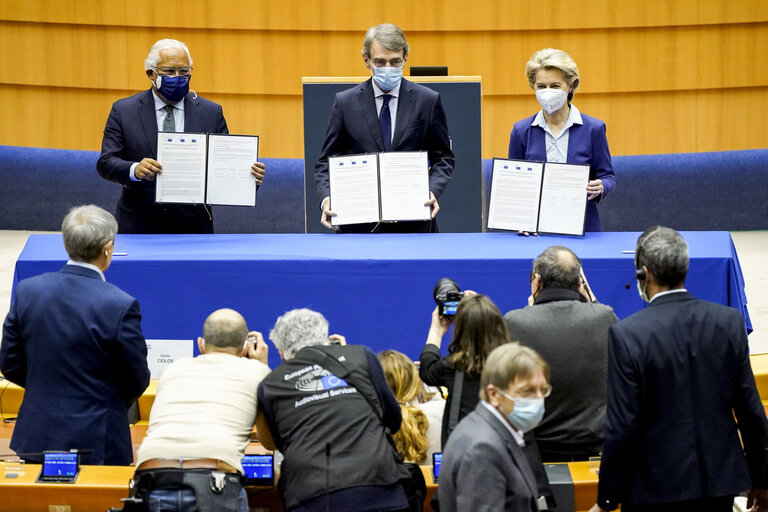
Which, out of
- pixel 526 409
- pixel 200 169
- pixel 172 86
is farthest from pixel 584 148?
pixel 526 409

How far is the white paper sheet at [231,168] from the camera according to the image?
15.7 ft

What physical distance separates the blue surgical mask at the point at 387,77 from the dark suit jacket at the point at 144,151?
0.91m

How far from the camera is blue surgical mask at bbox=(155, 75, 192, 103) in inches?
199

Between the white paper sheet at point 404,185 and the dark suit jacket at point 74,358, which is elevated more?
the white paper sheet at point 404,185

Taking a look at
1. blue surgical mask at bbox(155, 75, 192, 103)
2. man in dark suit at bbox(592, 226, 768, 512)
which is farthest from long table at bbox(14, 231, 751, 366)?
man in dark suit at bbox(592, 226, 768, 512)

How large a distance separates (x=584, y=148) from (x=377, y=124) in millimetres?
1011

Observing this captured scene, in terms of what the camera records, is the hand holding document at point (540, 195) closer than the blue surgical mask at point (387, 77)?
Yes

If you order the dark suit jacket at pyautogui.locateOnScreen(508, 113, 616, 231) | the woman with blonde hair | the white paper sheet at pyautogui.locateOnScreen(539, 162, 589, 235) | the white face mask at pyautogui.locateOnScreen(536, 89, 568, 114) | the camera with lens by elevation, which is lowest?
the woman with blonde hair

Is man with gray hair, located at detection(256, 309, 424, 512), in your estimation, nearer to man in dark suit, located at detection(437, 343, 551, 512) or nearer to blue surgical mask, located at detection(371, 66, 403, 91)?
man in dark suit, located at detection(437, 343, 551, 512)

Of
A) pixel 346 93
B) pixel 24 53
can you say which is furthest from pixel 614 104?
pixel 24 53

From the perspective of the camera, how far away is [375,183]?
Result: 4637 millimetres

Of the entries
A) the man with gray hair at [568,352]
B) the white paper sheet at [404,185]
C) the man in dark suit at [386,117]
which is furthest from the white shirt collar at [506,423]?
the man in dark suit at [386,117]

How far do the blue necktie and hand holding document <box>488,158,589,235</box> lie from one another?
57 cm

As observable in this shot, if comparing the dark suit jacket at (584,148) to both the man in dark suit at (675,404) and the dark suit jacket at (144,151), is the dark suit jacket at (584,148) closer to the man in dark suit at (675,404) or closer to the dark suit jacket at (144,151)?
the dark suit jacket at (144,151)
